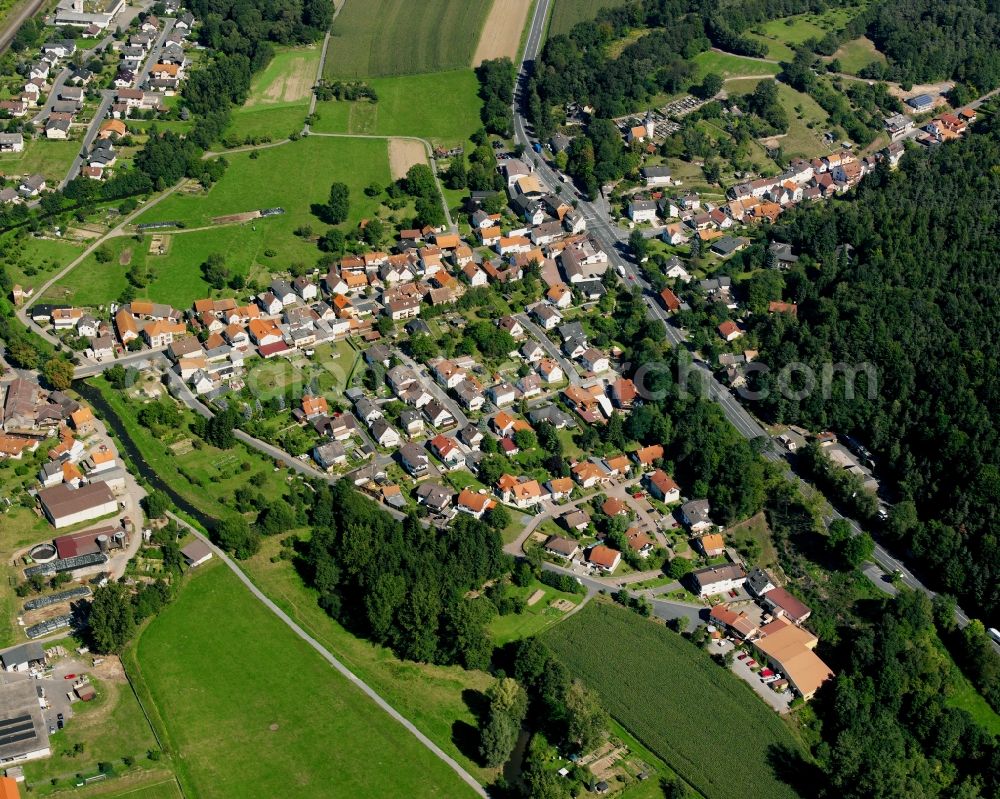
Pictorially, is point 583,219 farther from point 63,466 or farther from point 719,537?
point 63,466

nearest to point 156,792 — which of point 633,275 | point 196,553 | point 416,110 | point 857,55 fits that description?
point 196,553

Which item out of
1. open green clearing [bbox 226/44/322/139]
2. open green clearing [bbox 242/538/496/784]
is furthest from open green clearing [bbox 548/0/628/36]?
open green clearing [bbox 242/538/496/784]

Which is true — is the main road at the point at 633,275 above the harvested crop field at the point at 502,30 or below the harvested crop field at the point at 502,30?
below

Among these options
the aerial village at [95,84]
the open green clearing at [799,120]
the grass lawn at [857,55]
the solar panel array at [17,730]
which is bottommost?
the solar panel array at [17,730]

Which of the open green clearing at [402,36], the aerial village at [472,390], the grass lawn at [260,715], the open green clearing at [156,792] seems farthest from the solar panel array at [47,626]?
the open green clearing at [402,36]

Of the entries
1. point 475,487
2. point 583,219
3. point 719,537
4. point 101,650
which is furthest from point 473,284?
point 101,650

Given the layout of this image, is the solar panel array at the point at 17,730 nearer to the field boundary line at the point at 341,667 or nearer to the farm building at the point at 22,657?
the farm building at the point at 22,657

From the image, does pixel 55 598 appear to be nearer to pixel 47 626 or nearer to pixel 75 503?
pixel 47 626
